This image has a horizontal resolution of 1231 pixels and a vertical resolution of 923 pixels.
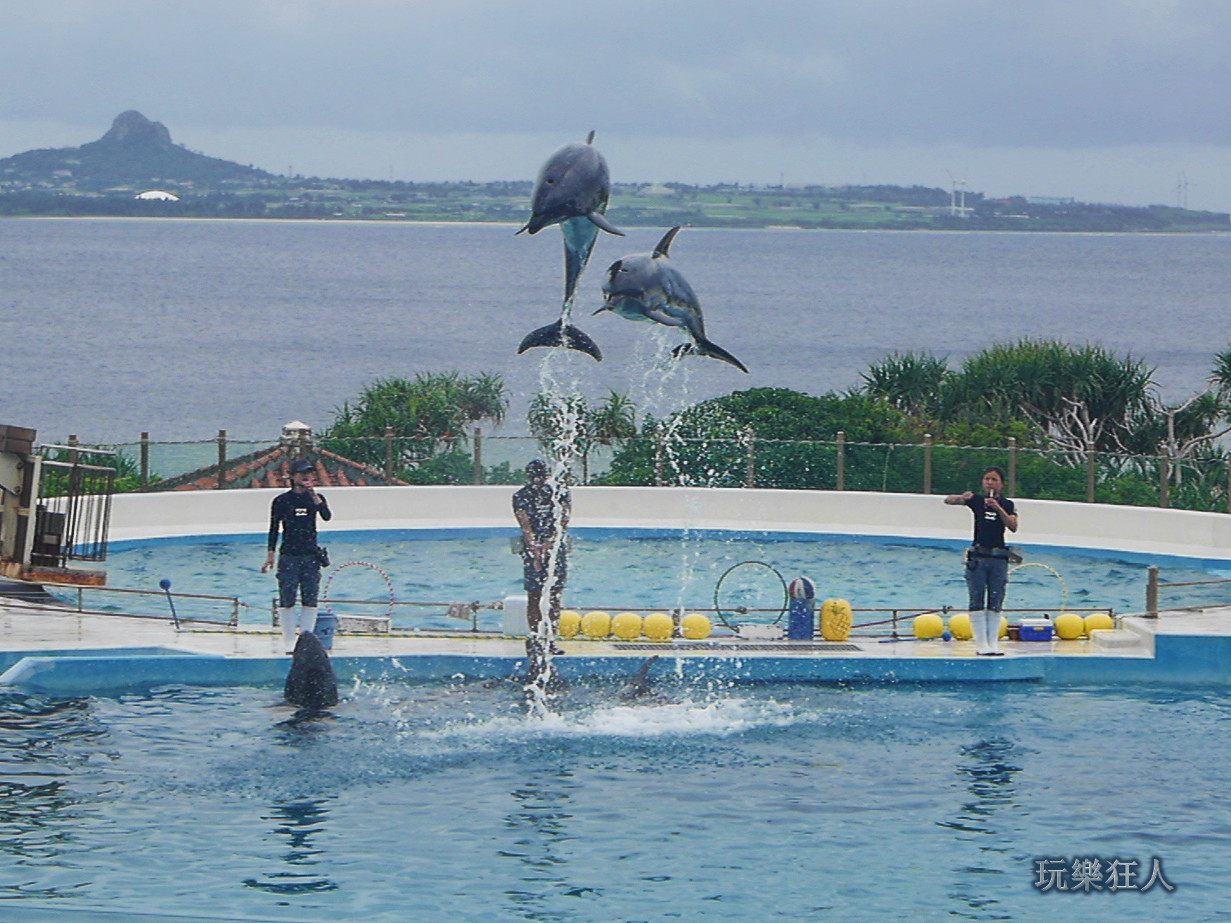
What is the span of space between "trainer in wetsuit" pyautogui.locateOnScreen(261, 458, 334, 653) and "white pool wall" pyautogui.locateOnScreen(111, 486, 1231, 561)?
8051 mm

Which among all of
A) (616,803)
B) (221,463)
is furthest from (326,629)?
(221,463)

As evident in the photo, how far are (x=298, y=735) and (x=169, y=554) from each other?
30.7 feet

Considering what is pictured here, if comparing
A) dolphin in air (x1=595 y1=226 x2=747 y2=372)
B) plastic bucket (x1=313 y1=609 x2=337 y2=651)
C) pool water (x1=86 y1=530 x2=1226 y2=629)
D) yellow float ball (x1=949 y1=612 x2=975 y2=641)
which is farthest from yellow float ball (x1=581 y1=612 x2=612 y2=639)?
yellow float ball (x1=949 y1=612 x2=975 y2=641)

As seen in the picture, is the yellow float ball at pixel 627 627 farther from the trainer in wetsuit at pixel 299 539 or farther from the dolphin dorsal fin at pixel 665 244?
the dolphin dorsal fin at pixel 665 244

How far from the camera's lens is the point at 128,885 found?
38.8 ft

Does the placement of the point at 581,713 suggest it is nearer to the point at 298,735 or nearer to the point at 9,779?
the point at 298,735

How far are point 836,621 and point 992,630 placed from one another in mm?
1486

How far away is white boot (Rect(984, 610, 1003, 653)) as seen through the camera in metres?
17.5

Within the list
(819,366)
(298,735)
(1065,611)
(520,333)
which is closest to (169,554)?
(298,735)

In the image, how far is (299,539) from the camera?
16.7 metres

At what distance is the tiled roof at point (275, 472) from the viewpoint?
26109 mm

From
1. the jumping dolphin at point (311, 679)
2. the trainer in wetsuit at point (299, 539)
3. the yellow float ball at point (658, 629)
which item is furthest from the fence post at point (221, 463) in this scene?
the jumping dolphin at point (311, 679)

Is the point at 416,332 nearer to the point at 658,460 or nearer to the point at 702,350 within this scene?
the point at 658,460
